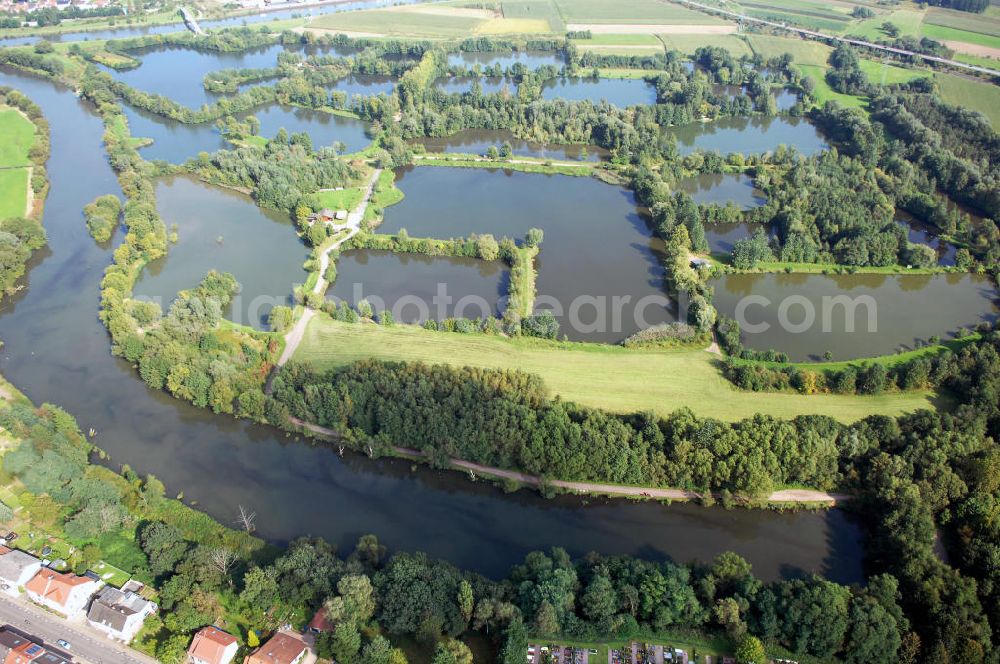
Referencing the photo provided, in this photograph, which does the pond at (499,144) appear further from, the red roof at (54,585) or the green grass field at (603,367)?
the red roof at (54,585)

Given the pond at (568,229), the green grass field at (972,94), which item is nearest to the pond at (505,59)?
the pond at (568,229)

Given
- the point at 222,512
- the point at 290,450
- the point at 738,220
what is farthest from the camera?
the point at 738,220

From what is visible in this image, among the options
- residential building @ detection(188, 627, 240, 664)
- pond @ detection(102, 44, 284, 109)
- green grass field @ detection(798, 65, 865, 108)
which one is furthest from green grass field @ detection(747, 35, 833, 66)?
residential building @ detection(188, 627, 240, 664)

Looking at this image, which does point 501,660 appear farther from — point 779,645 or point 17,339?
point 17,339

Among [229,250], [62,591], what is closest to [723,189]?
[229,250]

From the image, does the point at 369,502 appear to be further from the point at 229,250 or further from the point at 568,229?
the point at 568,229

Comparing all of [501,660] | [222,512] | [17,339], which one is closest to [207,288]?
[17,339]
